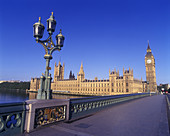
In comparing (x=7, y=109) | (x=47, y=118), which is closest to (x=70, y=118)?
(x=47, y=118)

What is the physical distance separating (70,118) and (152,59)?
414 feet

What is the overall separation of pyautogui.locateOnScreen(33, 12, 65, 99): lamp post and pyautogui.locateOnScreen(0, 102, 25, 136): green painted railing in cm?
153

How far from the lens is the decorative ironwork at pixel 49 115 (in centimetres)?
479

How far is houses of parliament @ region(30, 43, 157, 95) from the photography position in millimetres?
88375

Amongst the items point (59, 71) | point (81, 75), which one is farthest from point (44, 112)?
point (59, 71)

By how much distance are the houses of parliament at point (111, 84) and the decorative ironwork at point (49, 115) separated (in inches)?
3107

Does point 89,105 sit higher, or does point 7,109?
point 7,109

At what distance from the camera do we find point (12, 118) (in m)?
4.04

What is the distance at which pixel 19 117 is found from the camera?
163 inches

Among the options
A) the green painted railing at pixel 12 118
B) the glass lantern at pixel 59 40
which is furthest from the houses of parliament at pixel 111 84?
the green painted railing at pixel 12 118

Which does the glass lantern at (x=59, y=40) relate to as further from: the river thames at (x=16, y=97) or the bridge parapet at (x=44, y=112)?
the river thames at (x=16, y=97)

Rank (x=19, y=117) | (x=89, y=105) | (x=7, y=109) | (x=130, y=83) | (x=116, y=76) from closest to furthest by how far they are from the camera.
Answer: (x=7, y=109)
(x=19, y=117)
(x=89, y=105)
(x=130, y=83)
(x=116, y=76)

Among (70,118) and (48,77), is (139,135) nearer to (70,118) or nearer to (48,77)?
(70,118)

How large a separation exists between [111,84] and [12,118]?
9378cm
